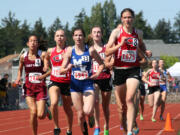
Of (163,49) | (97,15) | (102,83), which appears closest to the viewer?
(102,83)

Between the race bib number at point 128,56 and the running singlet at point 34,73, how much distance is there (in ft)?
6.29

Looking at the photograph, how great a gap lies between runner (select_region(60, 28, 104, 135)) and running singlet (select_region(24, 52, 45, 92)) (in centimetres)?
122

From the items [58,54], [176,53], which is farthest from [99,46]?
[176,53]

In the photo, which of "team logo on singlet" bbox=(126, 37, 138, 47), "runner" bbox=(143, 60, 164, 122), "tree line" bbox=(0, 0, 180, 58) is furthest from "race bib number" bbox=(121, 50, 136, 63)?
"tree line" bbox=(0, 0, 180, 58)

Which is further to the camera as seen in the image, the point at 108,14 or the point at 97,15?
the point at 108,14

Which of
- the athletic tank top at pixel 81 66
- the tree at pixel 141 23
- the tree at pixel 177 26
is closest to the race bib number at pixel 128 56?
the athletic tank top at pixel 81 66

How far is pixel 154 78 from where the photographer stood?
1636 cm

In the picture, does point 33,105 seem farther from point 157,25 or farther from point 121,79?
point 157,25

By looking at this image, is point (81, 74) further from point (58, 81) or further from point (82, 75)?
point (58, 81)

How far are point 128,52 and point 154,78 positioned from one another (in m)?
8.13

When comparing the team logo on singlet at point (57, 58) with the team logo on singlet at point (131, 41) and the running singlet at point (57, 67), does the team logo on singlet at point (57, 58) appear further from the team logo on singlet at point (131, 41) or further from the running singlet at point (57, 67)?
the team logo on singlet at point (131, 41)

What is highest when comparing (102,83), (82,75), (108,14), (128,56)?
(108,14)

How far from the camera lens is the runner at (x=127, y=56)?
8.24m

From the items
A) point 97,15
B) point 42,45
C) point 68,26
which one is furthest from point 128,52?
point 68,26
